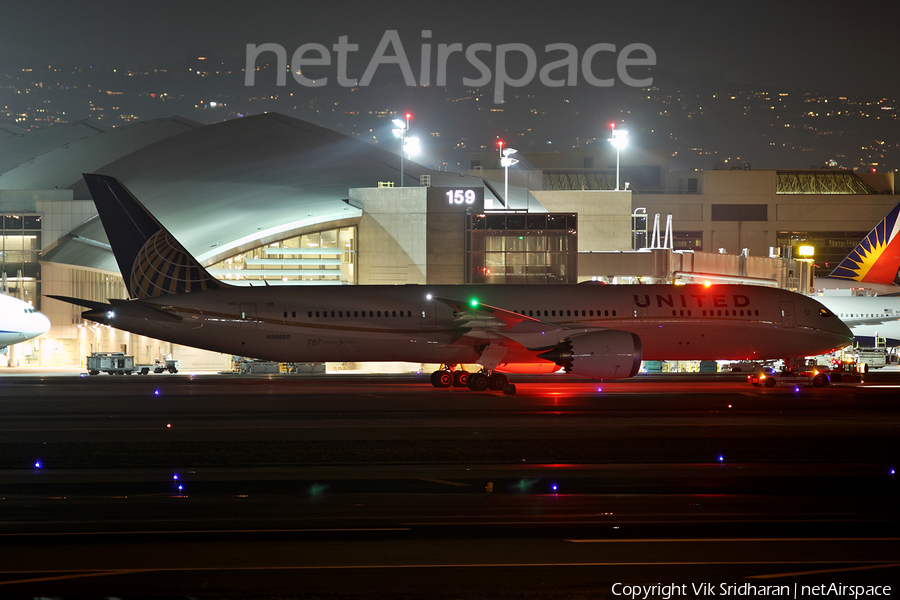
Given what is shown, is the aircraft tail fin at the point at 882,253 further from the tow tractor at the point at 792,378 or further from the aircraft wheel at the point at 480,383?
the aircraft wheel at the point at 480,383

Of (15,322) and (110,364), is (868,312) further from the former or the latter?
(15,322)

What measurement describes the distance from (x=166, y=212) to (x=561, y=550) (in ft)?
211

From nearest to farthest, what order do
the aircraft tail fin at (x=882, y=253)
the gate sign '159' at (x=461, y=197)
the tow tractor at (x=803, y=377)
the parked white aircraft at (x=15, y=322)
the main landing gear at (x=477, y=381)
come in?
the main landing gear at (x=477, y=381) → the tow tractor at (x=803, y=377) → the parked white aircraft at (x=15, y=322) → the gate sign '159' at (x=461, y=197) → the aircraft tail fin at (x=882, y=253)

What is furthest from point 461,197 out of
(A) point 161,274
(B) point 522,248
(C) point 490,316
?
(A) point 161,274

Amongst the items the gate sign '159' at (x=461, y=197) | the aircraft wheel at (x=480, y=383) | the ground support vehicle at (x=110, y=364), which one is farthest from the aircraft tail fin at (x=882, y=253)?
the ground support vehicle at (x=110, y=364)

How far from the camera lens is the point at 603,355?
3353cm

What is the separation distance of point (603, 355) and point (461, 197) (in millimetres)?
35667

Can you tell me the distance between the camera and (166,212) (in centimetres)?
7112

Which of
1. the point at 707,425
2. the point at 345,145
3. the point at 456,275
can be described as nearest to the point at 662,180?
the point at 345,145

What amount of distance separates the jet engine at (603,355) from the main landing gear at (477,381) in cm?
269

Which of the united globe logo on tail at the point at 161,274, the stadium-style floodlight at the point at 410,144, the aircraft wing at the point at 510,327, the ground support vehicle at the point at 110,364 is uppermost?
the stadium-style floodlight at the point at 410,144

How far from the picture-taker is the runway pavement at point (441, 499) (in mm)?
11352

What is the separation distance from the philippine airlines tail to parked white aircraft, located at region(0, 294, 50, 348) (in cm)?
1040

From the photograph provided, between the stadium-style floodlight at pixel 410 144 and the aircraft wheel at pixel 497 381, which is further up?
the stadium-style floodlight at pixel 410 144
